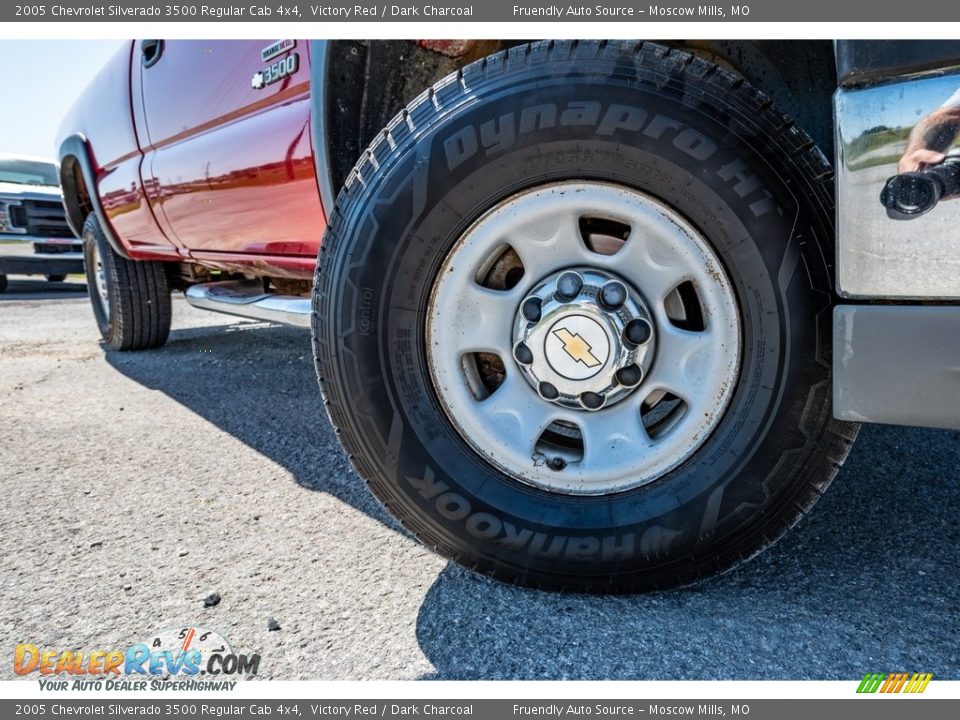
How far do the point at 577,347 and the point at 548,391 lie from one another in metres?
0.11

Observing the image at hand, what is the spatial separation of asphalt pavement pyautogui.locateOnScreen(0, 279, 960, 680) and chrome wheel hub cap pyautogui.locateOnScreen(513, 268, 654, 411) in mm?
398

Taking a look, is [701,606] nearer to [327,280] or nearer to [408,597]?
[408,597]

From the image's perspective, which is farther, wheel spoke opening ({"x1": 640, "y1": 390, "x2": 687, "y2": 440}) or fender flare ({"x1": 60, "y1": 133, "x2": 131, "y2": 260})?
fender flare ({"x1": 60, "y1": 133, "x2": 131, "y2": 260})

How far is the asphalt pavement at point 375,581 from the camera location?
3.53ft

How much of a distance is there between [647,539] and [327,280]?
31.3 inches

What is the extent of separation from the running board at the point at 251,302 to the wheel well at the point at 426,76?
1.50 ft

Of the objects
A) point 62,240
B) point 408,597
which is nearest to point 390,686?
point 408,597

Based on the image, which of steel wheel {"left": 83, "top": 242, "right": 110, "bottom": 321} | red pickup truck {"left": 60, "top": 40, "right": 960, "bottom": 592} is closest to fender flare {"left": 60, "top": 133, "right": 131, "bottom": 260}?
steel wheel {"left": 83, "top": 242, "right": 110, "bottom": 321}

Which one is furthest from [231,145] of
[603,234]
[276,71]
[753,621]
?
[753,621]

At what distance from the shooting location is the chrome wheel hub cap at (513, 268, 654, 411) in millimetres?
1235

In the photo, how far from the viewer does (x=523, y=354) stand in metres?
1.28

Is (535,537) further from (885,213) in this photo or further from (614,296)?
(885,213)

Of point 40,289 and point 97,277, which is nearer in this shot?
point 97,277

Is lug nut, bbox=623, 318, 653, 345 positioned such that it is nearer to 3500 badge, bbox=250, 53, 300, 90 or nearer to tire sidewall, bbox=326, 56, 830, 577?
tire sidewall, bbox=326, 56, 830, 577
